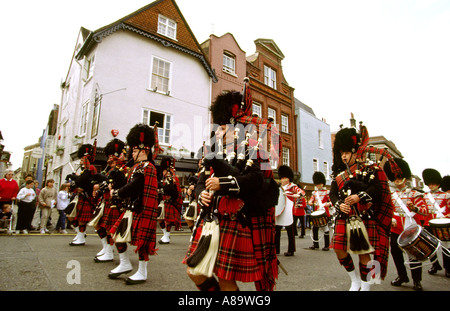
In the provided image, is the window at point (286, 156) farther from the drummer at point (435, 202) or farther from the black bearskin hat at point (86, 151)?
the black bearskin hat at point (86, 151)

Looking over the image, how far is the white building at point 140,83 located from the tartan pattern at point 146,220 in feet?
31.3

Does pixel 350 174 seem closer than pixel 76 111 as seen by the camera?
Yes

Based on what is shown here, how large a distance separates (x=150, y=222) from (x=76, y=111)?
47.9ft

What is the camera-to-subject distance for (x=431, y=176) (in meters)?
6.30

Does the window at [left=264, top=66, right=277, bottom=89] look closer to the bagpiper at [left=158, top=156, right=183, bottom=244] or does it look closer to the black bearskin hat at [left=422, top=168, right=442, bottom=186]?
the bagpiper at [left=158, top=156, right=183, bottom=244]

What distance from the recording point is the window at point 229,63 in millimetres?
19469

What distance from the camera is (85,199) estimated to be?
20.6 feet

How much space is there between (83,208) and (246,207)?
531 cm

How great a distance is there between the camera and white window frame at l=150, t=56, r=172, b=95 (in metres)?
15.5

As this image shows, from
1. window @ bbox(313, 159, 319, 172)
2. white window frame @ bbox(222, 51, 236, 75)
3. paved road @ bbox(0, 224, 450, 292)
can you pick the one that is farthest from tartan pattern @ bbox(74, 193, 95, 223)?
window @ bbox(313, 159, 319, 172)

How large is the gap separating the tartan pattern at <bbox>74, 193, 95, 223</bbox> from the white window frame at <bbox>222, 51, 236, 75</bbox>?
15056 mm

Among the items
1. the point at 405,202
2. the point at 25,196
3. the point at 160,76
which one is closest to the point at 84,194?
the point at 25,196
